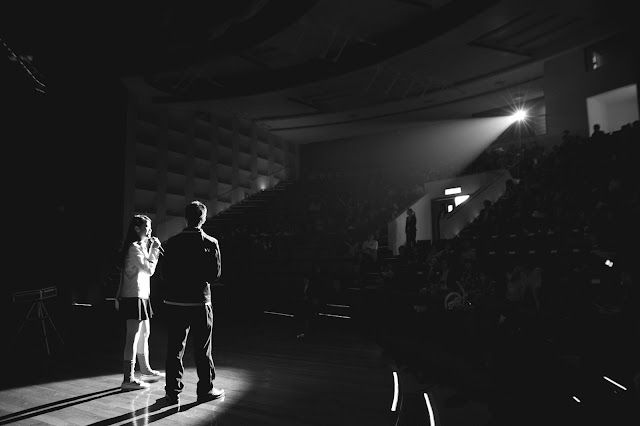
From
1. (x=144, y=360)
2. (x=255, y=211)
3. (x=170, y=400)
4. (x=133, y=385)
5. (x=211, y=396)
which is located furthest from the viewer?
(x=255, y=211)

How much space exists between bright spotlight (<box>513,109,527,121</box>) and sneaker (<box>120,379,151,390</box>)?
50.8ft

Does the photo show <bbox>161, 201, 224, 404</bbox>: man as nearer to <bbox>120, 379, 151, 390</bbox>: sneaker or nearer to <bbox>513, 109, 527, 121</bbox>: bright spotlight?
<bbox>120, 379, 151, 390</bbox>: sneaker

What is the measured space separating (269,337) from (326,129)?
12.5 metres

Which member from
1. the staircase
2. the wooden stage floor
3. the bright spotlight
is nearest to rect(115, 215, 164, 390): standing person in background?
the wooden stage floor

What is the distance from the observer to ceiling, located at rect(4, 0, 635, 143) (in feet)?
32.1

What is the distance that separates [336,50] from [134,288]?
34.3ft

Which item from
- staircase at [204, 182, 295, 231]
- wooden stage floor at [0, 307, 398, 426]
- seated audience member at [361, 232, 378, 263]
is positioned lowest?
wooden stage floor at [0, 307, 398, 426]

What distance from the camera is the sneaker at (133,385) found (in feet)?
12.3

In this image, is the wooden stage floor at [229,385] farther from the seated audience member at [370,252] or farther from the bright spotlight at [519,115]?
the bright spotlight at [519,115]

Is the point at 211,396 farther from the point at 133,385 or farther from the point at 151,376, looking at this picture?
the point at 151,376

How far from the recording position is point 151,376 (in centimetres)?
418

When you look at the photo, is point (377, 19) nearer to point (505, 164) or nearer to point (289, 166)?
point (505, 164)

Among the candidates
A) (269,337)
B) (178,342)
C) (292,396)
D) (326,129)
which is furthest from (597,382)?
(326,129)

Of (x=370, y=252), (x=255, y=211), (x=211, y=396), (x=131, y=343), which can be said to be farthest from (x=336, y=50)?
(x=211, y=396)
